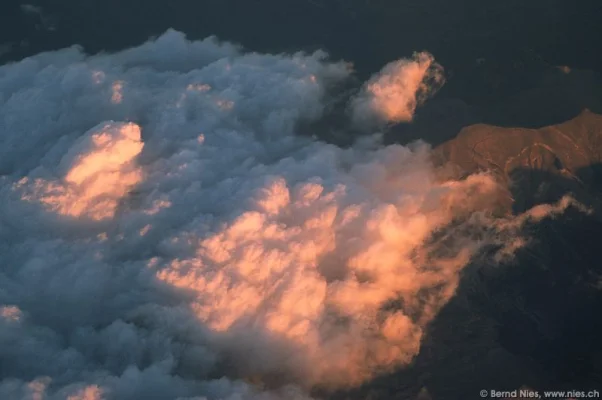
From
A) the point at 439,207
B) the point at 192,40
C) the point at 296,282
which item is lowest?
the point at 296,282

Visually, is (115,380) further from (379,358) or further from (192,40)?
(192,40)

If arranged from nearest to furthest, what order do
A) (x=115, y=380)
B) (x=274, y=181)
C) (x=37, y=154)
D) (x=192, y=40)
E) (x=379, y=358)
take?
(x=115, y=380) < (x=379, y=358) < (x=274, y=181) < (x=37, y=154) < (x=192, y=40)

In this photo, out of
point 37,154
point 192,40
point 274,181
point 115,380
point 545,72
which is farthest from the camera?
point 192,40

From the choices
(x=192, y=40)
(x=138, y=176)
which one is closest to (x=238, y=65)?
(x=192, y=40)

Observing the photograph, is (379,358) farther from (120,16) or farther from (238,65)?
(120,16)

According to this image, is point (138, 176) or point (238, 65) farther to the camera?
point (238, 65)

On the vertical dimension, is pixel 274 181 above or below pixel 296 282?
above
